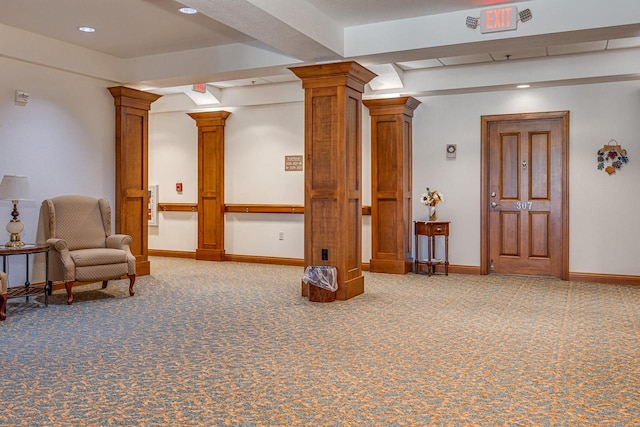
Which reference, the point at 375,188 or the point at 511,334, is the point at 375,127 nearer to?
the point at 375,188

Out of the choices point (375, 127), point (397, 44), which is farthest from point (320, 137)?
point (375, 127)

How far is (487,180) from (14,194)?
18.9 feet

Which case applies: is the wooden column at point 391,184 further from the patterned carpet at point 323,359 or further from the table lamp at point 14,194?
the table lamp at point 14,194

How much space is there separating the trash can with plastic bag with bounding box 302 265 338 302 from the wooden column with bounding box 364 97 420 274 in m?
2.23

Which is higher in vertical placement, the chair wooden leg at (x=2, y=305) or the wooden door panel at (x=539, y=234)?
the wooden door panel at (x=539, y=234)

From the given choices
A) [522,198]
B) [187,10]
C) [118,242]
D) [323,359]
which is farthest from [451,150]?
[323,359]

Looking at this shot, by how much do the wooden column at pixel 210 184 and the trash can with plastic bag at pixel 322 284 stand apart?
3.72 m

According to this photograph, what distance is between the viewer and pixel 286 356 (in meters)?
3.77

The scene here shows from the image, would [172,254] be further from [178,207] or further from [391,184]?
[391,184]

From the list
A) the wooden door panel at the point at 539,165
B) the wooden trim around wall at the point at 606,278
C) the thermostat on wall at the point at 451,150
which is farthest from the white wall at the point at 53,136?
the wooden trim around wall at the point at 606,278

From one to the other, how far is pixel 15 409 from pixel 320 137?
155 inches

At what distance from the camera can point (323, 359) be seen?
12.2 ft

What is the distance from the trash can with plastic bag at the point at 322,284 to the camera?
564 cm

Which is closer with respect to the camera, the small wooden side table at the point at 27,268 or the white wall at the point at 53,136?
the small wooden side table at the point at 27,268
